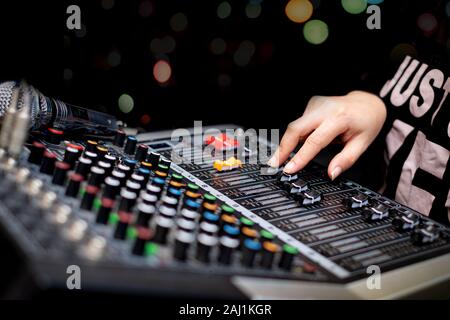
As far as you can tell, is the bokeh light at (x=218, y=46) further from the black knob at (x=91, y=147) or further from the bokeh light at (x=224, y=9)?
the black knob at (x=91, y=147)

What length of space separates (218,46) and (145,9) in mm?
409

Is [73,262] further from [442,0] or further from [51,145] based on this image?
[442,0]

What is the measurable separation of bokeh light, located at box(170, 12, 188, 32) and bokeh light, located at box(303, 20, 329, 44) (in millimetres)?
547

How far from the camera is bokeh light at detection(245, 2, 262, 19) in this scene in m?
2.33

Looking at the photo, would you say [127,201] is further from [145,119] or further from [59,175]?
[145,119]

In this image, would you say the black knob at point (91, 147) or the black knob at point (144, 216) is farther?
the black knob at point (91, 147)

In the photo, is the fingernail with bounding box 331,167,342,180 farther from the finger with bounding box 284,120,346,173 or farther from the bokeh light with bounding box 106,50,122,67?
the bokeh light with bounding box 106,50,122,67

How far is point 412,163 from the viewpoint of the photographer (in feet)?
5.03

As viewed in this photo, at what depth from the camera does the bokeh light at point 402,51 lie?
5.42 feet

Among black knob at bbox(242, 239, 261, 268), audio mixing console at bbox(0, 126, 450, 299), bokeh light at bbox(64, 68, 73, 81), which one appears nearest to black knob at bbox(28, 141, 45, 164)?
audio mixing console at bbox(0, 126, 450, 299)

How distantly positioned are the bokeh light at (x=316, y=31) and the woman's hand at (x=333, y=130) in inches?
30.9

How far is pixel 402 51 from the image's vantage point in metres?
1.68

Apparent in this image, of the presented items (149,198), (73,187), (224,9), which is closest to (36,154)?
(73,187)

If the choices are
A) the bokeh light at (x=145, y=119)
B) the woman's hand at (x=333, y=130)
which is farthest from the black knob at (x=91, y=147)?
the bokeh light at (x=145, y=119)
